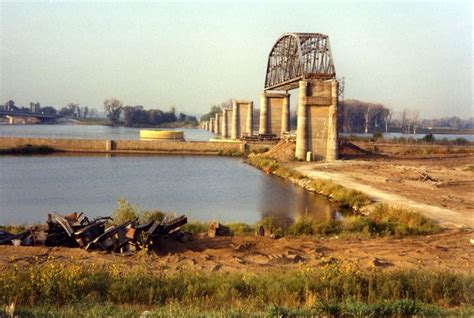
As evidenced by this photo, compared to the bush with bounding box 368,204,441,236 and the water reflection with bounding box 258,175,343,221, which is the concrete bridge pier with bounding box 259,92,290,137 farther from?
the bush with bounding box 368,204,441,236

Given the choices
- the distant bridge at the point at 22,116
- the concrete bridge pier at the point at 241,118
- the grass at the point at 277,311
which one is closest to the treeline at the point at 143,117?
the distant bridge at the point at 22,116

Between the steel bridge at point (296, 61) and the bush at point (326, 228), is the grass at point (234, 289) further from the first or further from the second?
the steel bridge at point (296, 61)

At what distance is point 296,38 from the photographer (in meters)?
67.3

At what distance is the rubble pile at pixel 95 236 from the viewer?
12836 millimetres

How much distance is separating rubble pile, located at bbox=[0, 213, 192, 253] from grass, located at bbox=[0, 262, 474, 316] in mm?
3106

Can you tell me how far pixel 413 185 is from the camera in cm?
3131

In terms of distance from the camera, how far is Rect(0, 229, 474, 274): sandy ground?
11.4m

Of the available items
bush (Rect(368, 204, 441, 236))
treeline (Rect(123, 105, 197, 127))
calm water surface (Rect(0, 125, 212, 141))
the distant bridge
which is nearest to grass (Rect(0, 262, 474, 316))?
bush (Rect(368, 204, 441, 236))

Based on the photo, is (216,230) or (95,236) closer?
(95,236)

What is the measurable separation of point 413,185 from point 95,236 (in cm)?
2275

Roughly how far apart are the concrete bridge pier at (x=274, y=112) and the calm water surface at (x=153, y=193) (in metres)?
29.9

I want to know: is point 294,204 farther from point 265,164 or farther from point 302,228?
point 265,164

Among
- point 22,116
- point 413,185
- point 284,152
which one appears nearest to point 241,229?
point 413,185

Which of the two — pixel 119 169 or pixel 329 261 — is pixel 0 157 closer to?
pixel 119 169
